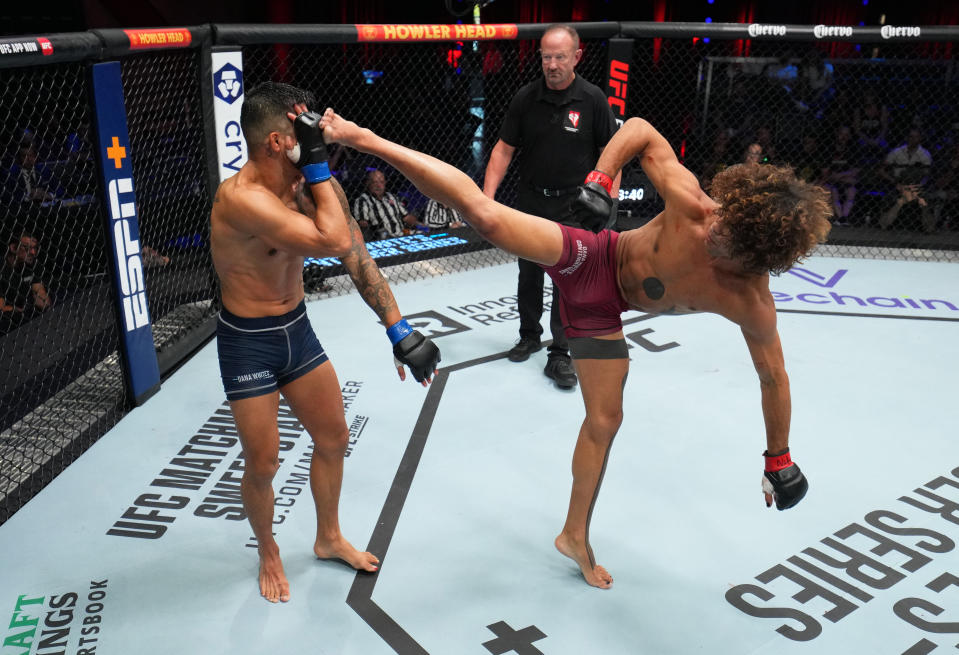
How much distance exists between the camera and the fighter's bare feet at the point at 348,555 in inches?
97.2

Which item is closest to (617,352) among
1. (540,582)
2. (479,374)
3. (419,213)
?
(540,582)

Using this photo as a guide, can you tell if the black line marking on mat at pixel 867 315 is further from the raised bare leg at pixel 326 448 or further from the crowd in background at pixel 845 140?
the raised bare leg at pixel 326 448

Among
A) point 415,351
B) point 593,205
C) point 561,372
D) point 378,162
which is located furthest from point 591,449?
point 378,162

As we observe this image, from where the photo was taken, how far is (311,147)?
1875 millimetres

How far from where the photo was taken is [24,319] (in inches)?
166

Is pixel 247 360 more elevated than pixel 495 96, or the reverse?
pixel 495 96

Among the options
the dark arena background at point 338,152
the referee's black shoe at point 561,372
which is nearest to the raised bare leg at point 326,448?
the dark arena background at point 338,152

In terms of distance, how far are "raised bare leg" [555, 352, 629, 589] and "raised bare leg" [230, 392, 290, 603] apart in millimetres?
880

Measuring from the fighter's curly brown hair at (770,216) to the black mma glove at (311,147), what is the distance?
3.21 feet

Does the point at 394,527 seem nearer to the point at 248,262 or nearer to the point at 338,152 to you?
the point at 248,262

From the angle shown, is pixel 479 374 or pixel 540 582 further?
pixel 479 374

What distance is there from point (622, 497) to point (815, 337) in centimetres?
203

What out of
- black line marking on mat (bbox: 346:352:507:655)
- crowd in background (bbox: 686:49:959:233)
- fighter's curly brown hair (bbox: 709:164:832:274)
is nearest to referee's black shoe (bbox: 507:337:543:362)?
black line marking on mat (bbox: 346:352:507:655)

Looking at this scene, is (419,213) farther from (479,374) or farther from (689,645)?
(689,645)
